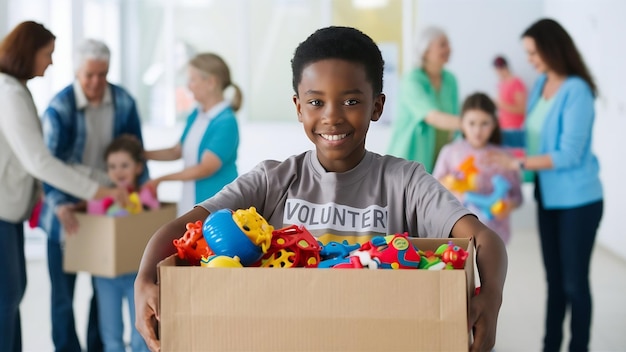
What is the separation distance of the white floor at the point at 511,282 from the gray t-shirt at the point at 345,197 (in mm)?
2229

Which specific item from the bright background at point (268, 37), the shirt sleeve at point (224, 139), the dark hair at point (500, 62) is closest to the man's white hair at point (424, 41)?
the shirt sleeve at point (224, 139)

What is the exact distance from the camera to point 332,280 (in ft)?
3.06

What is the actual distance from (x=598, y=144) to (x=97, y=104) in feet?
14.5

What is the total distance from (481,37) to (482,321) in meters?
6.74

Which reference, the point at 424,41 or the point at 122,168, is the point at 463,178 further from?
the point at 122,168

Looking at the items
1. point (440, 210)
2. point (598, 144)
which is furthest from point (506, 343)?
point (598, 144)

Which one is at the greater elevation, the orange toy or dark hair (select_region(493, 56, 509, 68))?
dark hair (select_region(493, 56, 509, 68))

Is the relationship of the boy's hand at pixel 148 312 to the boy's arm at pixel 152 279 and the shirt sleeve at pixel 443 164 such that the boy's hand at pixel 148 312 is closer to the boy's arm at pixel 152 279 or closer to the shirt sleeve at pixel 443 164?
the boy's arm at pixel 152 279

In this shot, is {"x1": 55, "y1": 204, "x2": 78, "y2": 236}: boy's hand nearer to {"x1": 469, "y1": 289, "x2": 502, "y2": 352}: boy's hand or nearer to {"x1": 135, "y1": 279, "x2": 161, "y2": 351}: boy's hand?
{"x1": 135, "y1": 279, "x2": 161, "y2": 351}: boy's hand

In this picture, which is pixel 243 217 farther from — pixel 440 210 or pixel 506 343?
pixel 506 343

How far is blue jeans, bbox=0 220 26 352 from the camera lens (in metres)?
2.72

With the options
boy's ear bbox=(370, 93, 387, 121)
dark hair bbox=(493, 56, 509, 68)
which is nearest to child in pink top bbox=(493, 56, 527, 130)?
dark hair bbox=(493, 56, 509, 68)

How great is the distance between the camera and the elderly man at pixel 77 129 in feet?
9.98

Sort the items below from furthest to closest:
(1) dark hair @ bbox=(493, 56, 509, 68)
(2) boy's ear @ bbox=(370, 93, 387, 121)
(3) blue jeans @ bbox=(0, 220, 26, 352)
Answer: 1. (1) dark hair @ bbox=(493, 56, 509, 68)
2. (3) blue jeans @ bbox=(0, 220, 26, 352)
3. (2) boy's ear @ bbox=(370, 93, 387, 121)
